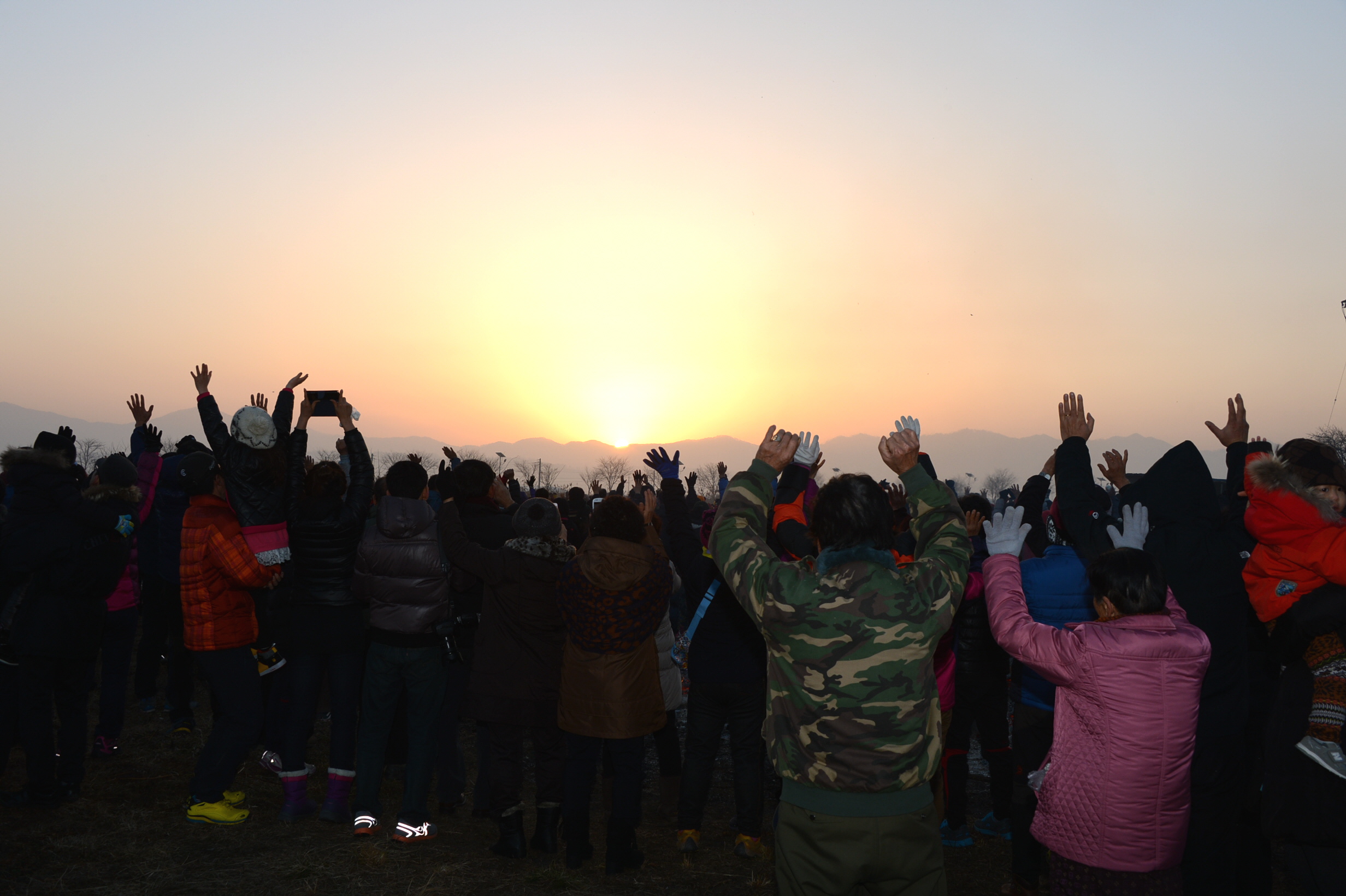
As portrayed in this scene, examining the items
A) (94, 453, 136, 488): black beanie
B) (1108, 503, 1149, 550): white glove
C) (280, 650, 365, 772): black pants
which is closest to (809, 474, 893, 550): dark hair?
(1108, 503, 1149, 550): white glove

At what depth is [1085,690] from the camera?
3330mm

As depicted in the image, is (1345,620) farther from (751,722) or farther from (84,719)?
(84,719)

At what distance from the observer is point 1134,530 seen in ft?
13.7

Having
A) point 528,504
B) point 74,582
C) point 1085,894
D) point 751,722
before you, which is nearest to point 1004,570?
point 1085,894

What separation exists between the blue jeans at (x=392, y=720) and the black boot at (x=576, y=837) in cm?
110

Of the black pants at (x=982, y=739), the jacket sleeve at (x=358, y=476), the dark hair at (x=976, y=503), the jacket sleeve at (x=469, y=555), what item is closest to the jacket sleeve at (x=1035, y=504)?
the dark hair at (x=976, y=503)

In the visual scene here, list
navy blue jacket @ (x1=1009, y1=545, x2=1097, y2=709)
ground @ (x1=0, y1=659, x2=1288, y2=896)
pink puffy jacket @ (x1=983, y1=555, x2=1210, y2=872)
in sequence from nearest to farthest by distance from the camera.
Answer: pink puffy jacket @ (x1=983, y1=555, x2=1210, y2=872) → navy blue jacket @ (x1=1009, y1=545, x2=1097, y2=709) → ground @ (x1=0, y1=659, x2=1288, y2=896)

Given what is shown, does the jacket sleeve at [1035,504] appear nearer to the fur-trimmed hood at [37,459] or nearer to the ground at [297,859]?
the ground at [297,859]

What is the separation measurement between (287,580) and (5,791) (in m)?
2.46

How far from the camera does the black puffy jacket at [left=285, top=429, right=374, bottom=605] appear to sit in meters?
5.86

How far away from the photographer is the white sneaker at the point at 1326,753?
12.1 feet

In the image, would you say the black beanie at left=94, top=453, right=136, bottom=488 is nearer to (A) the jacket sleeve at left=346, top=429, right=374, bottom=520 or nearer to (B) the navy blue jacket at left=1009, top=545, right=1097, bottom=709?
(A) the jacket sleeve at left=346, top=429, right=374, bottom=520

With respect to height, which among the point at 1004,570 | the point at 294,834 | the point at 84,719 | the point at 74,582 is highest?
the point at 1004,570

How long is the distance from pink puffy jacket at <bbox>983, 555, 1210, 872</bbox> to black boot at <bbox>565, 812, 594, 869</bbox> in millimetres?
3117
